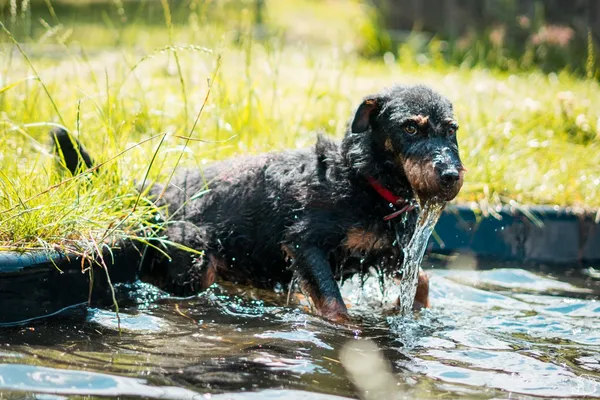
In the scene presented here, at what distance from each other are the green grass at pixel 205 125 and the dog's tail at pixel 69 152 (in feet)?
0.36

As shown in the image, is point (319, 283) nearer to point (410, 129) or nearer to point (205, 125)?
point (410, 129)

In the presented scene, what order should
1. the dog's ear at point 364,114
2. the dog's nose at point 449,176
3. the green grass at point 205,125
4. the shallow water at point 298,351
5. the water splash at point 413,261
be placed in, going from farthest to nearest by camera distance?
the water splash at point 413,261, the dog's ear at point 364,114, the green grass at point 205,125, the dog's nose at point 449,176, the shallow water at point 298,351

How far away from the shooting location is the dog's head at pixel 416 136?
15.7ft

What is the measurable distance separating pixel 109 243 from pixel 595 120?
609 centimetres

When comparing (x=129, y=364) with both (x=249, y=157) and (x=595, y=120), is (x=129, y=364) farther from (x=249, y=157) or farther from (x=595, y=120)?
(x=595, y=120)

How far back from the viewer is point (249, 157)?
19.3ft

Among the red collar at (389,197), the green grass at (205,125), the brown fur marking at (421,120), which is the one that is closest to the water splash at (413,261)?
the red collar at (389,197)

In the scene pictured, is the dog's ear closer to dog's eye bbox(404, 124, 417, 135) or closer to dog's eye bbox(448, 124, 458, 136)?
dog's eye bbox(404, 124, 417, 135)

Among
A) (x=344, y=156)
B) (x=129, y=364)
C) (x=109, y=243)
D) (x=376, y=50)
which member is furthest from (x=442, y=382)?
(x=376, y=50)

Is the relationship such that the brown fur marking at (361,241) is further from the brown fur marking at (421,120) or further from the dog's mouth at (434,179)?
the brown fur marking at (421,120)

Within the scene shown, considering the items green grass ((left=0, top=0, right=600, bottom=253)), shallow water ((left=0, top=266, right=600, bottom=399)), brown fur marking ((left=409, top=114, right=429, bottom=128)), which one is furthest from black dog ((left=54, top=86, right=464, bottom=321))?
green grass ((left=0, top=0, right=600, bottom=253))

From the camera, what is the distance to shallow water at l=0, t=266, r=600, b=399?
368 centimetres

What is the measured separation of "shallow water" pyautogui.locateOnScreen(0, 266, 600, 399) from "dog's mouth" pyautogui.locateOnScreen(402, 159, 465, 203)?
0.83 metres

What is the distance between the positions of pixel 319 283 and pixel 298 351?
864 mm
